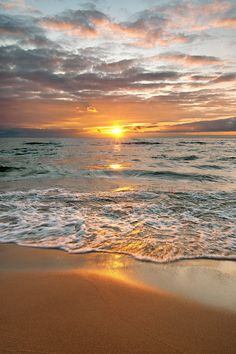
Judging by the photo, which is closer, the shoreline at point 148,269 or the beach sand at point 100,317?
the beach sand at point 100,317

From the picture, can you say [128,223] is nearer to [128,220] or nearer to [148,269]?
[128,220]

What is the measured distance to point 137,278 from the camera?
126 inches

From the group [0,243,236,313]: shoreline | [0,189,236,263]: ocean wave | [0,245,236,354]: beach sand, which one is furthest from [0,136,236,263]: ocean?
[0,245,236,354]: beach sand

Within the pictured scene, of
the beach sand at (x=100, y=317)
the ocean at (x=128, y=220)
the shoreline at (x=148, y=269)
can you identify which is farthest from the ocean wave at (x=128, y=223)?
the beach sand at (x=100, y=317)

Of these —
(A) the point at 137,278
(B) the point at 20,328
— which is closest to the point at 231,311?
(A) the point at 137,278

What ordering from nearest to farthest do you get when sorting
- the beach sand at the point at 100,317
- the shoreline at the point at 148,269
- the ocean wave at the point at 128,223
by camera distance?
the beach sand at the point at 100,317, the shoreline at the point at 148,269, the ocean wave at the point at 128,223

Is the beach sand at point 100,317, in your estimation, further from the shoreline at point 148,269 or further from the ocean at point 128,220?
the ocean at point 128,220

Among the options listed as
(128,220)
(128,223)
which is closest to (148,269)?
(128,223)

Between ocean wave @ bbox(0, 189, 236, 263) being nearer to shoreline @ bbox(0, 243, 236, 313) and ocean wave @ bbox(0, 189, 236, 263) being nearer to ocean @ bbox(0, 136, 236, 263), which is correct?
ocean @ bbox(0, 136, 236, 263)

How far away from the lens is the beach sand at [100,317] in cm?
203

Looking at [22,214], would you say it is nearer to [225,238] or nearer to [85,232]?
[85,232]

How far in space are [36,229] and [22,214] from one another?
111 cm

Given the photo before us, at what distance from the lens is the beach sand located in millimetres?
2025

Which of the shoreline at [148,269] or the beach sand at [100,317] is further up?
the beach sand at [100,317]
